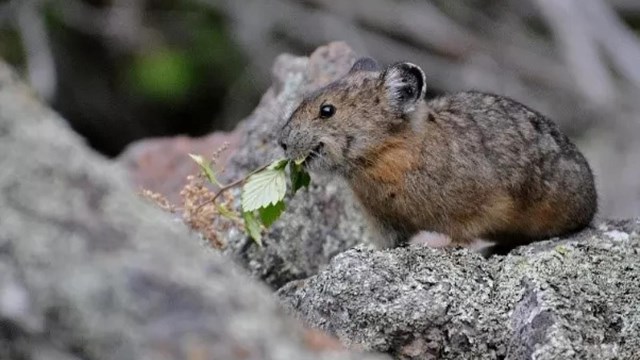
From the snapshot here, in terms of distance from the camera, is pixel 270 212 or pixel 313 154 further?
pixel 313 154

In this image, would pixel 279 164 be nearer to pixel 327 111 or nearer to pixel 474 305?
pixel 327 111

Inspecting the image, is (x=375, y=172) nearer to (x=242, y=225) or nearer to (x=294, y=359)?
(x=242, y=225)

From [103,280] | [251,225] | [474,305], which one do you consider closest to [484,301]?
[474,305]

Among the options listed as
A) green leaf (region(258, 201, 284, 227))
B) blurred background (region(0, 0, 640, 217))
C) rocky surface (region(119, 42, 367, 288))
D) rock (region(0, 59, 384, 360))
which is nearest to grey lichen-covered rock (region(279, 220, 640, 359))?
green leaf (region(258, 201, 284, 227))

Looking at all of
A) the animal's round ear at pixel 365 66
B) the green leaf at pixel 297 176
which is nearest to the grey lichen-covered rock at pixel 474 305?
the green leaf at pixel 297 176

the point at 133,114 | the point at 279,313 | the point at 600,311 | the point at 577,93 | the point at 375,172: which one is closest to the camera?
the point at 279,313

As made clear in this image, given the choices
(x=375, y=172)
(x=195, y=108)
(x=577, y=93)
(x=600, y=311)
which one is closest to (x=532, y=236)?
(x=375, y=172)

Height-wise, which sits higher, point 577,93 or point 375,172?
point 577,93
